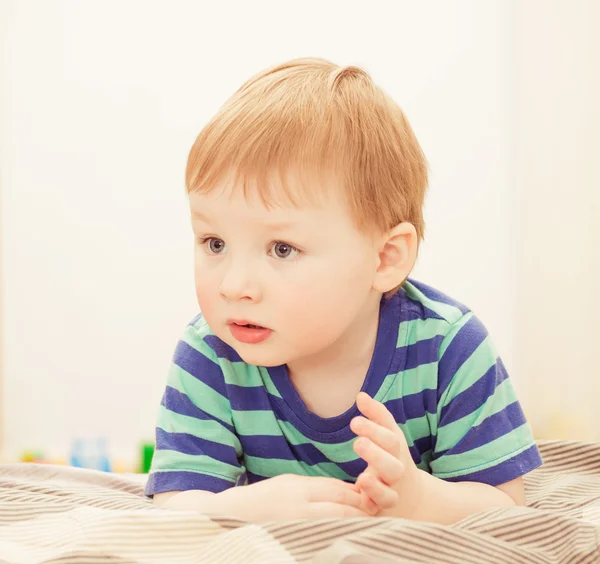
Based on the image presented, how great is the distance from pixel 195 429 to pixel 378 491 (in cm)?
28

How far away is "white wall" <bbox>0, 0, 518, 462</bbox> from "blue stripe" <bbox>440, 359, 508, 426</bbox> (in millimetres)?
1275

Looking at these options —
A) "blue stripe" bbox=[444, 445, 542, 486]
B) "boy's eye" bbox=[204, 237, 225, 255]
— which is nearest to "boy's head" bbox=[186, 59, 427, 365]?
"boy's eye" bbox=[204, 237, 225, 255]

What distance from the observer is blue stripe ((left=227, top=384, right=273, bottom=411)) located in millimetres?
1019

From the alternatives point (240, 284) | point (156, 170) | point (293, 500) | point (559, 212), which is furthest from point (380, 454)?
point (156, 170)

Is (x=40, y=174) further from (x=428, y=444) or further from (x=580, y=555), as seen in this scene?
(x=580, y=555)

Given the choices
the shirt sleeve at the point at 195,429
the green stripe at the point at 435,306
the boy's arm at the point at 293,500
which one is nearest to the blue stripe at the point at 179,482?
the shirt sleeve at the point at 195,429

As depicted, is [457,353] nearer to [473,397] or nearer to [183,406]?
[473,397]

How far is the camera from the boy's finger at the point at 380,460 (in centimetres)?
76

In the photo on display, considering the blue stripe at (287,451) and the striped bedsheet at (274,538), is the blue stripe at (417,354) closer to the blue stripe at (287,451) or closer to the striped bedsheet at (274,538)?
the blue stripe at (287,451)

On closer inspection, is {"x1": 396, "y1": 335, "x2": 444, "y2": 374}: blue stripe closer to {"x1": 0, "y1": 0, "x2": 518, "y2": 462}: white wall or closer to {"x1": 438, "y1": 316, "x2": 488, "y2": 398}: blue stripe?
{"x1": 438, "y1": 316, "x2": 488, "y2": 398}: blue stripe

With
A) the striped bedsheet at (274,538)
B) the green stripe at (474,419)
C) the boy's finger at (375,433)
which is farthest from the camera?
the green stripe at (474,419)

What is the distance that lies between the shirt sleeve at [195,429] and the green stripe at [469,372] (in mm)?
248

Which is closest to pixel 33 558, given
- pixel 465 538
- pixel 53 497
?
pixel 53 497

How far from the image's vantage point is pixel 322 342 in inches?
36.2
